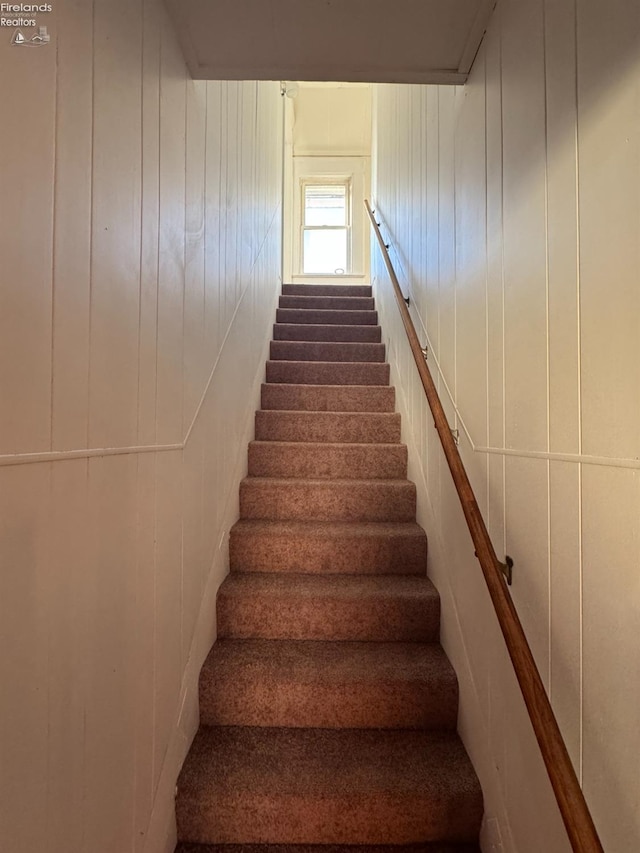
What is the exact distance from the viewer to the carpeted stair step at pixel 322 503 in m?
2.12

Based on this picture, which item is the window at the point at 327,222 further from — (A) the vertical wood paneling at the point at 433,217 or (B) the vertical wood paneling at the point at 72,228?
(B) the vertical wood paneling at the point at 72,228

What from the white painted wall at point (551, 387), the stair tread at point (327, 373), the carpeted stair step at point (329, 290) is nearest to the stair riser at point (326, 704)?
the white painted wall at point (551, 387)

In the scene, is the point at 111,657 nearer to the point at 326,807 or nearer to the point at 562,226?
the point at 326,807

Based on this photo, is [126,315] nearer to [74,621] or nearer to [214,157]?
[74,621]

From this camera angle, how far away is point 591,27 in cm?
72

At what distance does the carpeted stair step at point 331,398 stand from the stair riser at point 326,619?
1.35m

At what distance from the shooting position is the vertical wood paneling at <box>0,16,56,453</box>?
58cm

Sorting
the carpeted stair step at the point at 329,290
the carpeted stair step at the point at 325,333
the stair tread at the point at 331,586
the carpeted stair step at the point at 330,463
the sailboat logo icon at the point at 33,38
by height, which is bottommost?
the stair tread at the point at 331,586

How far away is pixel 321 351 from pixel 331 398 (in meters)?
Answer: 0.58

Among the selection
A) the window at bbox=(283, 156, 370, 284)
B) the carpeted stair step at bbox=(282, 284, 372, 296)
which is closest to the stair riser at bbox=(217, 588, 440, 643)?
the carpeted stair step at bbox=(282, 284, 372, 296)

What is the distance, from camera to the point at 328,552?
1.90 metres

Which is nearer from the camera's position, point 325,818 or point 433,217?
point 325,818

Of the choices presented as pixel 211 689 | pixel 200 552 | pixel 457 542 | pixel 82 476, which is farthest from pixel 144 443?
pixel 457 542

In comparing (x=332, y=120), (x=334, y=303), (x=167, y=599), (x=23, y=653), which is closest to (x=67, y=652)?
(x=23, y=653)
